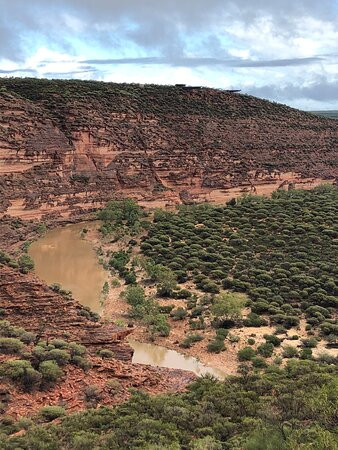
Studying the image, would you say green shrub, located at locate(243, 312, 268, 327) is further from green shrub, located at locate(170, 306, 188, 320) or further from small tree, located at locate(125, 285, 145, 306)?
small tree, located at locate(125, 285, 145, 306)

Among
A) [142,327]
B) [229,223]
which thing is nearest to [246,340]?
[142,327]

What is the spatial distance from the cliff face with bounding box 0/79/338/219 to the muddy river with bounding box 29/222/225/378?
446cm

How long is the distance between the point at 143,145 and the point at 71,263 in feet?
71.0

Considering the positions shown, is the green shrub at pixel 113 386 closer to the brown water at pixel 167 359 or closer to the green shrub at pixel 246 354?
the brown water at pixel 167 359

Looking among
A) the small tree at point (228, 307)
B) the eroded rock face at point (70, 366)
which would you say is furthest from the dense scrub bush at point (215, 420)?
the small tree at point (228, 307)

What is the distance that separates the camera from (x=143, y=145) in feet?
179

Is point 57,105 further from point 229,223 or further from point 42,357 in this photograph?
point 42,357

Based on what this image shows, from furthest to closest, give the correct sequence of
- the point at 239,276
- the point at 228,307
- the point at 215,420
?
the point at 239,276 < the point at 228,307 < the point at 215,420

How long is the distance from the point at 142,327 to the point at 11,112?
29.9m

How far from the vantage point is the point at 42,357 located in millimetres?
16344

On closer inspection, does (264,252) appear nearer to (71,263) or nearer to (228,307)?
(228,307)

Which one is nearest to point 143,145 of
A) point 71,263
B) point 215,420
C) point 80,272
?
point 71,263

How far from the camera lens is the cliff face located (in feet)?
151

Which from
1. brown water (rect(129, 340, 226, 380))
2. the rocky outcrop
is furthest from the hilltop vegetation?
the rocky outcrop
